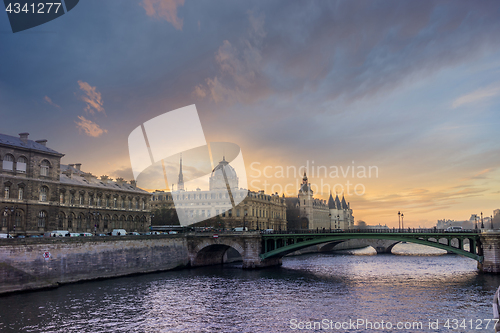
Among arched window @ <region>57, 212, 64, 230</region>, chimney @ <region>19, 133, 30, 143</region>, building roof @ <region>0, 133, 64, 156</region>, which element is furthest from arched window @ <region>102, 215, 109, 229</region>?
chimney @ <region>19, 133, 30, 143</region>

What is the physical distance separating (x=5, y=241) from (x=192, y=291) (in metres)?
24.2

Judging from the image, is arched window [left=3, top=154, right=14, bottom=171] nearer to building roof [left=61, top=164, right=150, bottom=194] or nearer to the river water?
building roof [left=61, top=164, right=150, bottom=194]

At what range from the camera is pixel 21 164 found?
62.7 metres

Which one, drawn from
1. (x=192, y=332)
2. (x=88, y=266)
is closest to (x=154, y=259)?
(x=88, y=266)

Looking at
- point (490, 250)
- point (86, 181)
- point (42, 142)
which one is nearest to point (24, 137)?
point (42, 142)

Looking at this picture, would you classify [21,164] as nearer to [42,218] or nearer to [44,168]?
[44,168]

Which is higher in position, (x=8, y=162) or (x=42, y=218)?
(x=8, y=162)

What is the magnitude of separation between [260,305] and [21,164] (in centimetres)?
4616

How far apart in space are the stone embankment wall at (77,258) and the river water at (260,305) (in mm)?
2311

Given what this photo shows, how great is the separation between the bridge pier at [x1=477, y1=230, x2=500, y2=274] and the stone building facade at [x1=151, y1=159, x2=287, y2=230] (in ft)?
253

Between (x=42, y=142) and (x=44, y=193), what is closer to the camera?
(x=44, y=193)

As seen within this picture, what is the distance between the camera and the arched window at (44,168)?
216 ft

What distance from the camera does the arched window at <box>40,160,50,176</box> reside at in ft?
216

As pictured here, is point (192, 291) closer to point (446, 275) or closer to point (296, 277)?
point (296, 277)
